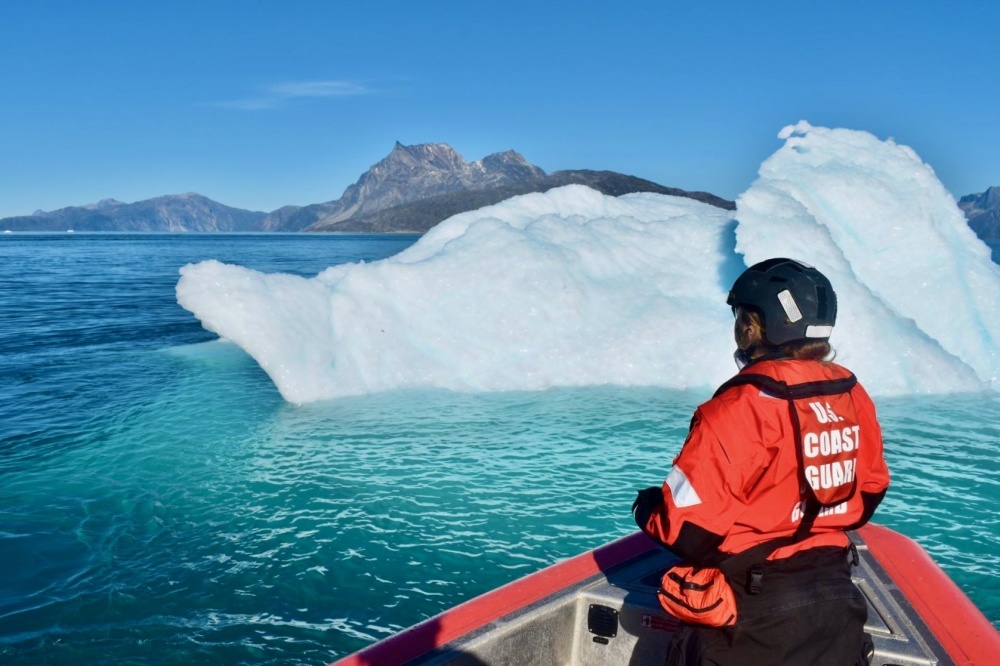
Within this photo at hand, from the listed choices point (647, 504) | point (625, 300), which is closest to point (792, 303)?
point (647, 504)

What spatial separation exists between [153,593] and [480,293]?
704 centimetres

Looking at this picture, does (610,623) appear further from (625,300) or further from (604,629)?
(625,300)

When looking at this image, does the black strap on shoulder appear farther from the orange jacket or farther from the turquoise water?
the turquoise water

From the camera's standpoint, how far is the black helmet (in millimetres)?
2467

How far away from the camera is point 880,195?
495 inches

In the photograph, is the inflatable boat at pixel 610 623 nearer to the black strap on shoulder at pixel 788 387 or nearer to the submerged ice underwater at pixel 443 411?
the black strap on shoulder at pixel 788 387

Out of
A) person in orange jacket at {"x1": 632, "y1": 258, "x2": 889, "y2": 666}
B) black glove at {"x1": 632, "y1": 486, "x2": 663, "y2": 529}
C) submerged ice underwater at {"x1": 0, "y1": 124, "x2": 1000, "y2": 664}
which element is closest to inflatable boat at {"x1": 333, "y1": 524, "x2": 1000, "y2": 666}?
person in orange jacket at {"x1": 632, "y1": 258, "x2": 889, "y2": 666}

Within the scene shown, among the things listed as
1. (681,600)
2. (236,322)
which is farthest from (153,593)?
(236,322)

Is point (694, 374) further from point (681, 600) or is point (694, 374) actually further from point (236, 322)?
point (681, 600)

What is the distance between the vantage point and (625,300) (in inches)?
478

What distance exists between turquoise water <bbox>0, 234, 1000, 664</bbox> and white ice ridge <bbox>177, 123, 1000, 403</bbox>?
603 millimetres

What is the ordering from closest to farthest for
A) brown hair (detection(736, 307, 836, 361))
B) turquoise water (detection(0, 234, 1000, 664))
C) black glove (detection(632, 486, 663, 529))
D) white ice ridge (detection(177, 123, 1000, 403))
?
black glove (detection(632, 486, 663, 529)) < brown hair (detection(736, 307, 836, 361)) < turquoise water (detection(0, 234, 1000, 664)) < white ice ridge (detection(177, 123, 1000, 403))

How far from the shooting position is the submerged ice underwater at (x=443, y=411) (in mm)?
5582

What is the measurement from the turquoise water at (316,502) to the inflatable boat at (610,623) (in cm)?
188
